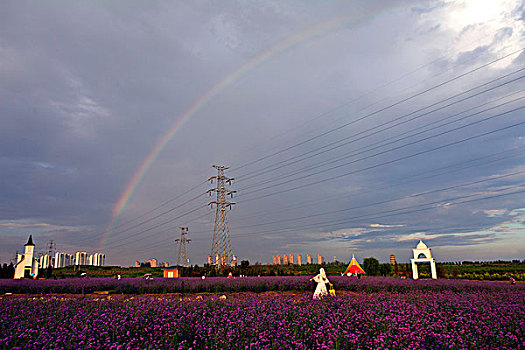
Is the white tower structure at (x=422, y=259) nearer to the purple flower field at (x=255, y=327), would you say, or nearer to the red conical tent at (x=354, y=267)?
the red conical tent at (x=354, y=267)

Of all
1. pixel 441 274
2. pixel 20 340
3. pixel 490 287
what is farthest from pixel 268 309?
pixel 441 274

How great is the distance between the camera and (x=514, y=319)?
681 cm

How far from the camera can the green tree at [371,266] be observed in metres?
35.9

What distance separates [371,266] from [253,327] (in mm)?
32675

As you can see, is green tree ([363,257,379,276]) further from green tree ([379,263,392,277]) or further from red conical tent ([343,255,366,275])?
red conical tent ([343,255,366,275])

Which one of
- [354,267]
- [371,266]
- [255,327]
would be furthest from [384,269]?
[255,327]

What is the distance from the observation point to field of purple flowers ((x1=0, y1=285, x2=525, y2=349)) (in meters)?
5.44

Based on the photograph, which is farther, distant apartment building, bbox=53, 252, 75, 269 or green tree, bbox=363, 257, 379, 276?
distant apartment building, bbox=53, 252, 75, 269

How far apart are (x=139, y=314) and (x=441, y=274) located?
32.4 metres

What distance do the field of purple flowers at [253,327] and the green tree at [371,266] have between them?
2874 cm

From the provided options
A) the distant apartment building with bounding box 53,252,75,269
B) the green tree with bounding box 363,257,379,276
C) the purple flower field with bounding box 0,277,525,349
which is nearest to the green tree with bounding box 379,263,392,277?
the green tree with bounding box 363,257,379,276

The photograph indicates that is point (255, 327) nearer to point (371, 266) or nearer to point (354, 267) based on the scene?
point (354, 267)

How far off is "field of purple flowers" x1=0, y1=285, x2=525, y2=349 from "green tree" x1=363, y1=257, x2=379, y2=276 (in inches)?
1131

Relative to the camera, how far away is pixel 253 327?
255 inches
